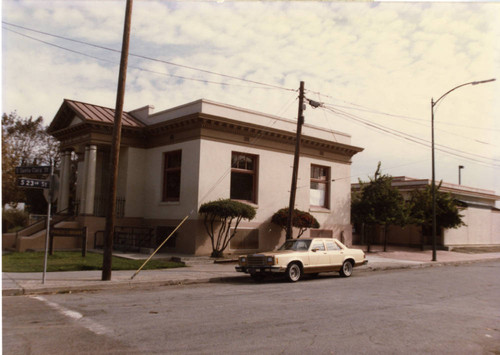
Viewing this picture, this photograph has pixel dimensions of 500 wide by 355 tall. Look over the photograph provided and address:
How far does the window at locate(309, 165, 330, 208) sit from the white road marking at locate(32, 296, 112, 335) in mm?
17921

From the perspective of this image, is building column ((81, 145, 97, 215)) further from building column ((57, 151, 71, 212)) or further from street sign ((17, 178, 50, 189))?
street sign ((17, 178, 50, 189))

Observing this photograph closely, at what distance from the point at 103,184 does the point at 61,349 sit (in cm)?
2009

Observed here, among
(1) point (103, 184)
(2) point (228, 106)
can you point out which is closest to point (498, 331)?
(2) point (228, 106)

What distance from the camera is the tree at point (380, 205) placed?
26844 millimetres

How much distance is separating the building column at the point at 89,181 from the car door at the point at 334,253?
12073mm

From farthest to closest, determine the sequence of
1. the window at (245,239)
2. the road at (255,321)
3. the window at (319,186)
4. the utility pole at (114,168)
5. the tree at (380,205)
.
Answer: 1. the tree at (380,205)
2. the window at (319,186)
3. the window at (245,239)
4. the utility pole at (114,168)
5. the road at (255,321)

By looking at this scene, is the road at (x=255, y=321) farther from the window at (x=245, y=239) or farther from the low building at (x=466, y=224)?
the low building at (x=466, y=224)

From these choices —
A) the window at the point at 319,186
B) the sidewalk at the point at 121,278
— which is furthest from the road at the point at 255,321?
the window at the point at 319,186

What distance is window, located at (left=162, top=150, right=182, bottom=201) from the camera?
889 inches

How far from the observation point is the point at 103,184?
83.0 feet

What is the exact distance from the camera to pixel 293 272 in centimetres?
1493

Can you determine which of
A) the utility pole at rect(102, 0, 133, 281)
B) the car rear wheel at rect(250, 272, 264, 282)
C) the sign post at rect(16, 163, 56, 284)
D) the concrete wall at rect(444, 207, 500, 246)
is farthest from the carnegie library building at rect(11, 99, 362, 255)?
the concrete wall at rect(444, 207, 500, 246)

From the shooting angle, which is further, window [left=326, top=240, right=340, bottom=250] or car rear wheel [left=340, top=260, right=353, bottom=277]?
car rear wheel [left=340, top=260, right=353, bottom=277]

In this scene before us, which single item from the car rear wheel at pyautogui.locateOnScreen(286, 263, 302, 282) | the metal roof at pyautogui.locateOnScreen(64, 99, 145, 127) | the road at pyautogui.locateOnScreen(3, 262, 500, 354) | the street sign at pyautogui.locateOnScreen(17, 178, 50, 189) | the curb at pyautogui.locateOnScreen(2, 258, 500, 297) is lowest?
the curb at pyautogui.locateOnScreen(2, 258, 500, 297)
